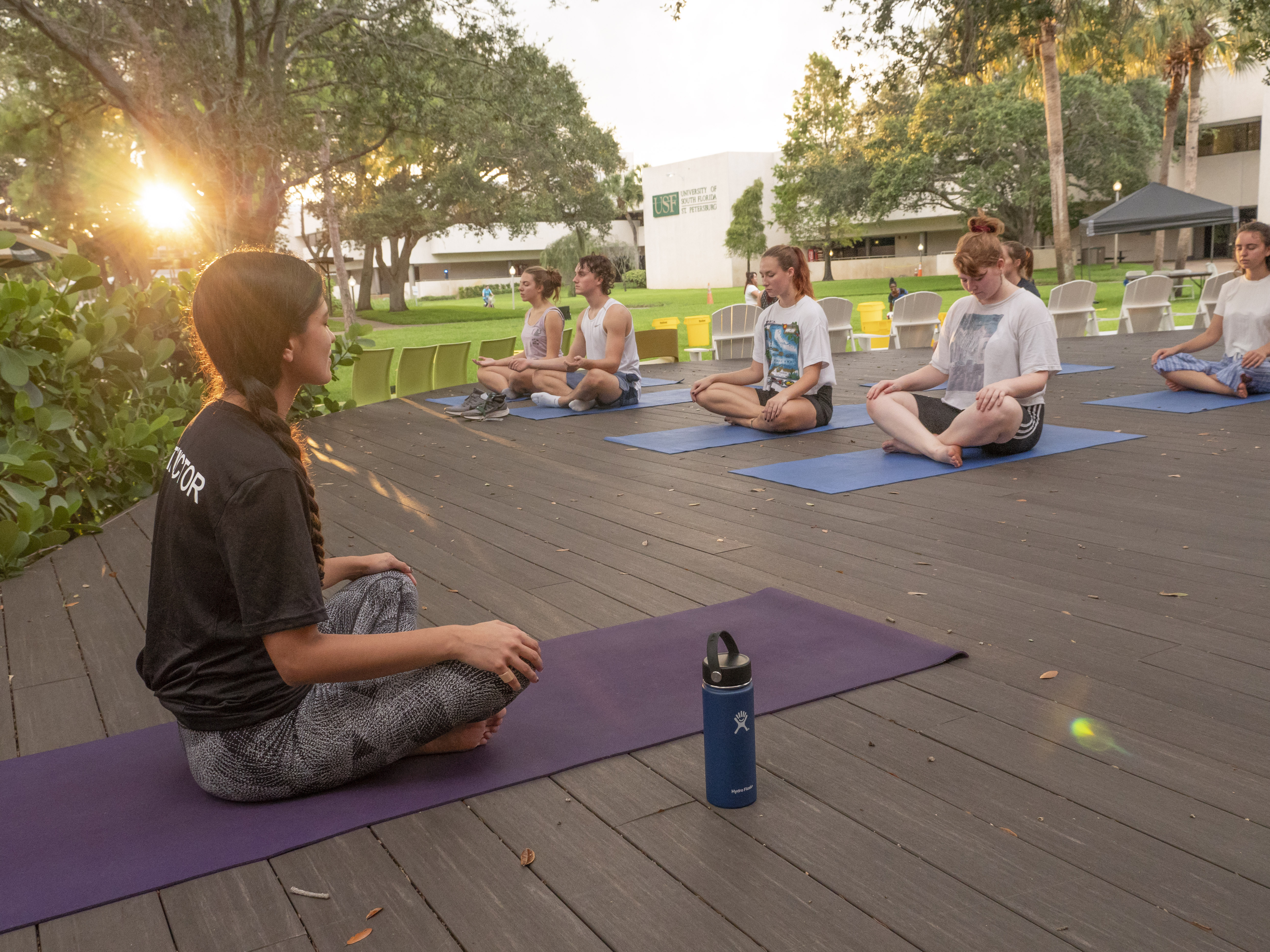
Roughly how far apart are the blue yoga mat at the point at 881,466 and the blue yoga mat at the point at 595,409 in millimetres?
3133

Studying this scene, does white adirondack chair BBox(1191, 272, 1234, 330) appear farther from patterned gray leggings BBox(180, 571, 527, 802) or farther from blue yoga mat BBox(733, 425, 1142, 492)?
patterned gray leggings BBox(180, 571, 527, 802)

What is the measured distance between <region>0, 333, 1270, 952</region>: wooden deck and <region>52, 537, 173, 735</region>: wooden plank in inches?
0.6

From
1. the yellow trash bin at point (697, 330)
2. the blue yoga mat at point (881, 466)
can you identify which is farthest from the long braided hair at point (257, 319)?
the yellow trash bin at point (697, 330)

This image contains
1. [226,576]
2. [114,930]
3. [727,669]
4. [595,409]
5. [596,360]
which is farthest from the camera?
[595,409]

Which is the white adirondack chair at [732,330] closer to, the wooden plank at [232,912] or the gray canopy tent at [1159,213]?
the gray canopy tent at [1159,213]

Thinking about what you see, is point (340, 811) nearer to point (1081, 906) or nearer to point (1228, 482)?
point (1081, 906)

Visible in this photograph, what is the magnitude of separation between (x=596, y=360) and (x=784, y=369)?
213cm

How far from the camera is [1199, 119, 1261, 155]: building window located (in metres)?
39.6

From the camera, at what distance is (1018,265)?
7.12 meters

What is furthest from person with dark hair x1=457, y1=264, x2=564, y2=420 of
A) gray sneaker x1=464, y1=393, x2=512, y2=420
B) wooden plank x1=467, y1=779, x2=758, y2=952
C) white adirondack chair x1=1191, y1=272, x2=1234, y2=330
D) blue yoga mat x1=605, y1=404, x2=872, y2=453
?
white adirondack chair x1=1191, y1=272, x2=1234, y2=330

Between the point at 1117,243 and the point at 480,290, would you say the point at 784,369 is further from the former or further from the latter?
the point at 480,290

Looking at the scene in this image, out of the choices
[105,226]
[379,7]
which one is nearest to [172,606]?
[379,7]

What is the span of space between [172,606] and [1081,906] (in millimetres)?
1888

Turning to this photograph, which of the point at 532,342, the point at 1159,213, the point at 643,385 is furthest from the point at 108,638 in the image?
the point at 1159,213
